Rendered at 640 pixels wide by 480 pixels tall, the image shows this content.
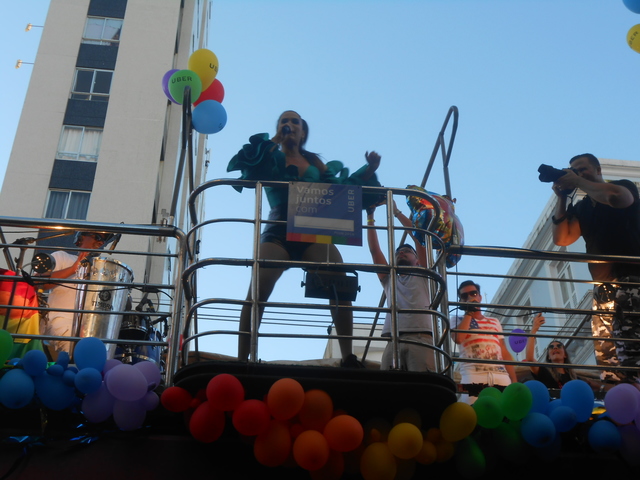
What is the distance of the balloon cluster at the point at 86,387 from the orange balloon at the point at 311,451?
32.4 inches

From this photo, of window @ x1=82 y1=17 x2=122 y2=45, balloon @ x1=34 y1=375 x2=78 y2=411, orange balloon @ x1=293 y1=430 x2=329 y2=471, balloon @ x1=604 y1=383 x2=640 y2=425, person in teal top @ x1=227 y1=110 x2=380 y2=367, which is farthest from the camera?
window @ x1=82 y1=17 x2=122 y2=45

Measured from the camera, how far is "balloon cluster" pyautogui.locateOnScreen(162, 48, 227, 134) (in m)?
6.65

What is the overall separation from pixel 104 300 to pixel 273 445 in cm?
306

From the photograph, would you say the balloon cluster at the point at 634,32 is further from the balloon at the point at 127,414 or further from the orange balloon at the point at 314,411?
the balloon at the point at 127,414

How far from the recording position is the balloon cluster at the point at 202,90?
665 cm

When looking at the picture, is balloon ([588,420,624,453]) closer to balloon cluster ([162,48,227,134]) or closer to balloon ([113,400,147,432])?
balloon ([113,400,147,432])

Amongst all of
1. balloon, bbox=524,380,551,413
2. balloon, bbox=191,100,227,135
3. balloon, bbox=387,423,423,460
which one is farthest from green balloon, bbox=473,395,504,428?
balloon, bbox=191,100,227,135

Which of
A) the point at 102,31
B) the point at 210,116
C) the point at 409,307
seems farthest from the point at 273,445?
the point at 102,31

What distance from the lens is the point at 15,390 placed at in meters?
3.58

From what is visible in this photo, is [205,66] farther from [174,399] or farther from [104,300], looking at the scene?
[174,399]

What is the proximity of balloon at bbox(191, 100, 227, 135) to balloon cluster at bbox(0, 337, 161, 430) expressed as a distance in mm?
3216

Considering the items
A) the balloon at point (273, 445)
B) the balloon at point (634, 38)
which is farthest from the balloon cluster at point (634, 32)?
the balloon at point (273, 445)

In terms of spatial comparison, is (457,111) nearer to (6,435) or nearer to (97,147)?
(6,435)

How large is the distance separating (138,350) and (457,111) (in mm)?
3157
